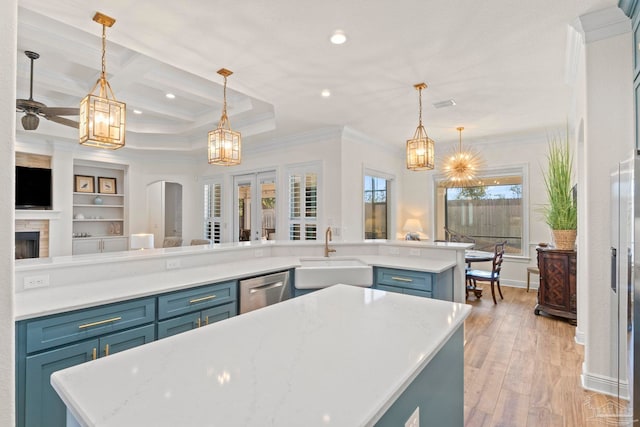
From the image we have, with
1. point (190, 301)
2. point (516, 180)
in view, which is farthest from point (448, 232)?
point (190, 301)

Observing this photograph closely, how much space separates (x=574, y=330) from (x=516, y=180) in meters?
3.13

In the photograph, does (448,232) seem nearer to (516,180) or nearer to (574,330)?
(516,180)

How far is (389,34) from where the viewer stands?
2.62m

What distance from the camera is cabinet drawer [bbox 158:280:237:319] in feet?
7.04

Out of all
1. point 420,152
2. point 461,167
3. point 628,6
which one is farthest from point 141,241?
point 628,6

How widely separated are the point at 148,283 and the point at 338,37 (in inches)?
94.7

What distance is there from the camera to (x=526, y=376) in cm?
268

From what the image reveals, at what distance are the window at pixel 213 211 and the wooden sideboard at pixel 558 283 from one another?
594cm

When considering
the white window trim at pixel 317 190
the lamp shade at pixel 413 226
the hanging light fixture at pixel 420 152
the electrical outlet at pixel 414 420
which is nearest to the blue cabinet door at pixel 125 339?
the electrical outlet at pixel 414 420

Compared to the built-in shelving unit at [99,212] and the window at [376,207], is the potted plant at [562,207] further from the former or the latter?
the built-in shelving unit at [99,212]

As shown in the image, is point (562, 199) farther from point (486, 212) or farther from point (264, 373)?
point (264, 373)

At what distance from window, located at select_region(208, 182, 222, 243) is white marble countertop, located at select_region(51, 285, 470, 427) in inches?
244

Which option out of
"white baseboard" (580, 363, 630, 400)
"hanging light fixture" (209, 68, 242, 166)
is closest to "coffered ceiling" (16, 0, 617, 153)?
"hanging light fixture" (209, 68, 242, 166)

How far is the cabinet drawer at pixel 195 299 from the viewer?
2.14m
